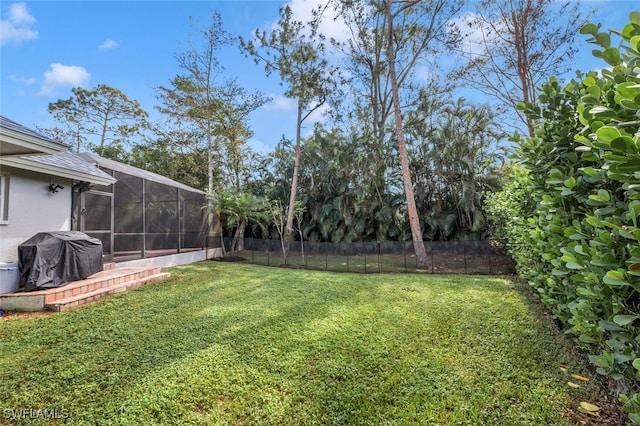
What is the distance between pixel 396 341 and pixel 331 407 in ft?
3.71

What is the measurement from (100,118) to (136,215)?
42.7ft

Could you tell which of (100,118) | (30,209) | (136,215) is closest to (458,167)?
(136,215)

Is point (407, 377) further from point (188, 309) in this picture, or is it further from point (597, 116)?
point (188, 309)

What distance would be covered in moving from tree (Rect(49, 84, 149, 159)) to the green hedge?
18.4m

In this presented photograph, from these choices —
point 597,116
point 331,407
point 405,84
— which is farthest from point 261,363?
point 405,84

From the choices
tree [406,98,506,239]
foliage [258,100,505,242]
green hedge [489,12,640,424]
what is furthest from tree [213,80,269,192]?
green hedge [489,12,640,424]

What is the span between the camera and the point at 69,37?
23.0 ft

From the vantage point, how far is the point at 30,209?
4980mm

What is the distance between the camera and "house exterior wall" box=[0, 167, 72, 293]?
180 inches

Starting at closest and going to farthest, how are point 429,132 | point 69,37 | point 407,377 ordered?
point 407,377 → point 69,37 → point 429,132

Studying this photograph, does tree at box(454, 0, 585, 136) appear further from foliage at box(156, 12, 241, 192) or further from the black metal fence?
foliage at box(156, 12, 241, 192)

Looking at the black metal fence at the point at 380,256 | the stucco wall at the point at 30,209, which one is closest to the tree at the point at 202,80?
the black metal fence at the point at 380,256

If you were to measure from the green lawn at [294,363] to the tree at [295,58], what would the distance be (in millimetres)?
6180

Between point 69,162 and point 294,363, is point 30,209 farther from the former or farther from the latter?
point 294,363
